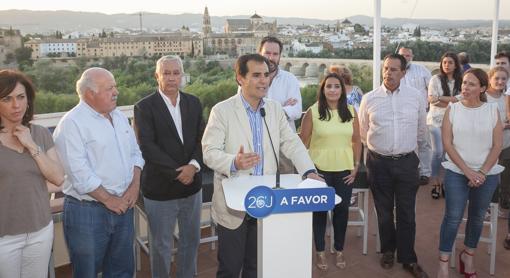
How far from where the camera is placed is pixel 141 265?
334cm

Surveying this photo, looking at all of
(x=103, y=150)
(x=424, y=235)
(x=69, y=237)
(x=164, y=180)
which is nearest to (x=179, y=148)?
(x=164, y=180)

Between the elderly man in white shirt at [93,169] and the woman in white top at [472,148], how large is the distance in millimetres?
1959

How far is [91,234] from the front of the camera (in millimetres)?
2193

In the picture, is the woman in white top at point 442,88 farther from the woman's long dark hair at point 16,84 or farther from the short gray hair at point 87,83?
the woman's long dark hair at point 16,84

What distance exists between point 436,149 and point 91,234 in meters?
3.77

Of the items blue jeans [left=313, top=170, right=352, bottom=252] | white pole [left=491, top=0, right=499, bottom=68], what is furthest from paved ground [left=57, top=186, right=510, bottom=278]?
white pole [left=491, top=0, right=499, bottom=68]

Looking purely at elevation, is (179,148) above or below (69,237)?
above

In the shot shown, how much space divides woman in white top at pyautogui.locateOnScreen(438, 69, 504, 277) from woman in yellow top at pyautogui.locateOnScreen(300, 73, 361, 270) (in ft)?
1.99

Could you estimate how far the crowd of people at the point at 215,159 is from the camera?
6.40 feet

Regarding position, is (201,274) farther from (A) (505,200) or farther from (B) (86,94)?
(A) (505,200)

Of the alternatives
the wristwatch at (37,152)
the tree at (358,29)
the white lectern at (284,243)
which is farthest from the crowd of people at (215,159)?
the tree at (358,29)

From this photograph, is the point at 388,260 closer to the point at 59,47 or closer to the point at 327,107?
the point at 327,107

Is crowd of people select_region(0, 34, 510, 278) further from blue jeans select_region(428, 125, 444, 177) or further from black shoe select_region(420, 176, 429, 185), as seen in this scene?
black shoe select_region(420, 176, 429, 185)

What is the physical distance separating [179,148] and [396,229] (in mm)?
1669
